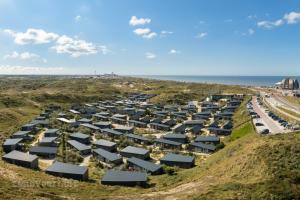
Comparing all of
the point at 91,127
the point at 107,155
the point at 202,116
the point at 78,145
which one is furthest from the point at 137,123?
the point at 107,155

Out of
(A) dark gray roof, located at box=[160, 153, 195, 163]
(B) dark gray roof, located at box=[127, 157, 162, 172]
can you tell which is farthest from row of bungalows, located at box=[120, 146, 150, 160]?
(A) dark gray roof, located at box=[160, 153, 195, 163]

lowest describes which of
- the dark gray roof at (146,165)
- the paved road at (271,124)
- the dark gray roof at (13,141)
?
the dark gray roof at (146,165)

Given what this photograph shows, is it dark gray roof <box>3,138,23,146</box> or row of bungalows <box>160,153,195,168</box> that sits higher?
dark gray roof <box>3,138,23,146</box>

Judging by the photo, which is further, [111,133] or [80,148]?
[111,133]

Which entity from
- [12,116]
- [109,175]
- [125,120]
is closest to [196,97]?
[125,120]

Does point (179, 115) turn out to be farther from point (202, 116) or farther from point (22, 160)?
point (22, 160)

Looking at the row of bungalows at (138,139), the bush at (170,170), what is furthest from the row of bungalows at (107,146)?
the bush at (170,170)

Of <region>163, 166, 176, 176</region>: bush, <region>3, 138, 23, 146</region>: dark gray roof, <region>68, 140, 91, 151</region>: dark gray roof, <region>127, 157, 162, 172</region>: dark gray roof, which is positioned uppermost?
<region>3, 138, 23, 146</region>: dark gray roof

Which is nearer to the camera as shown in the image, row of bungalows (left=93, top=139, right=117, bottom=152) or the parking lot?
the parking lot

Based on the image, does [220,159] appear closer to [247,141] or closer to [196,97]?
[247,141]

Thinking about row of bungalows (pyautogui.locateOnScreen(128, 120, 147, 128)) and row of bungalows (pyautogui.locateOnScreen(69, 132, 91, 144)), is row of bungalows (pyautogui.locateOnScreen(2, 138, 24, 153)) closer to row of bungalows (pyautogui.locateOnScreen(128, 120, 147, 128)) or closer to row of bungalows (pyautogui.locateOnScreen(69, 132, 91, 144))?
row of bungalows (pyautogui.locateOnScreen(69, 132, 91, 144))

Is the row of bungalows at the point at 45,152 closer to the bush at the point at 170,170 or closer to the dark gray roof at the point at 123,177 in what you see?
the dark gray roof at the point at 123,177

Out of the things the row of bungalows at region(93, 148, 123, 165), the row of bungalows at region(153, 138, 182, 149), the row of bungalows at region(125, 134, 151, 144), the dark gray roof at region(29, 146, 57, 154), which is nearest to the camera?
the row of bungalows at region(93, 148, 123, 165)

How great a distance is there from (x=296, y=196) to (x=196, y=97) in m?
144
